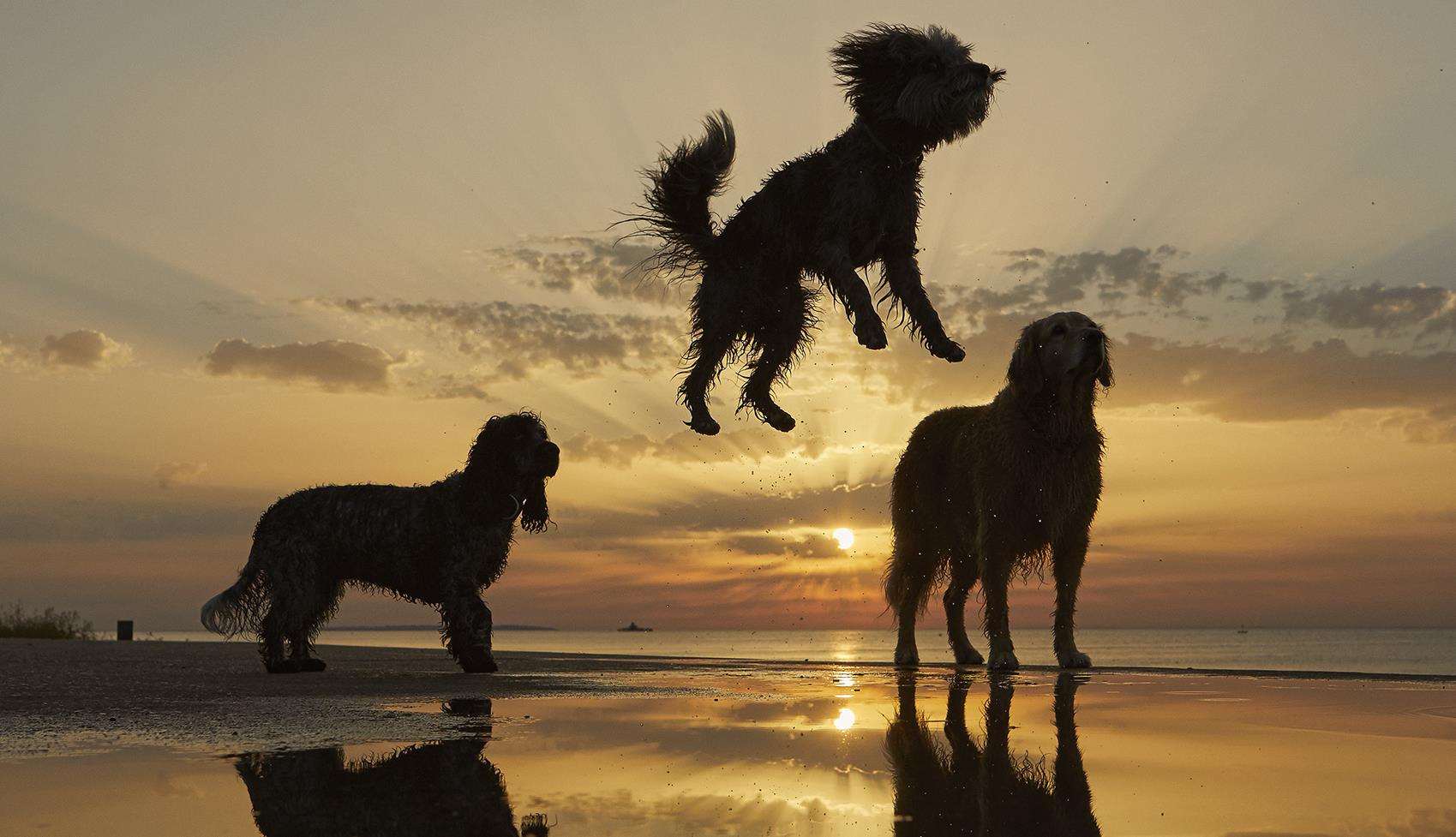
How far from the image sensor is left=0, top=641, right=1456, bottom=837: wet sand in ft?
10.7

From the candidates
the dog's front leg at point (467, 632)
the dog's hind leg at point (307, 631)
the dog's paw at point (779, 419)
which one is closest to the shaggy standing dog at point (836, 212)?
the dog's paw at point (779, 419)

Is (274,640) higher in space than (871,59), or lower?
lower

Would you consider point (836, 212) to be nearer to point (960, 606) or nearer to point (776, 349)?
point (776, 349)

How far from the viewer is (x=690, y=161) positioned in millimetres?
7020

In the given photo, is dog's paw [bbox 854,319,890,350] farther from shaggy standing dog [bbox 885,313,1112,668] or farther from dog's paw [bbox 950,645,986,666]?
dog's paw [bbox 950,645,986,666]

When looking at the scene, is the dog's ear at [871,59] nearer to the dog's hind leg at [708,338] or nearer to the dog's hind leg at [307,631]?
the dog's hind leg at [708,338]

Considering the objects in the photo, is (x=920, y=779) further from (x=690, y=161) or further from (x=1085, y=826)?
(x=690, y=161)

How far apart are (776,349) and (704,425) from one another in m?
0.63

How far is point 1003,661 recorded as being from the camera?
32.0 feet

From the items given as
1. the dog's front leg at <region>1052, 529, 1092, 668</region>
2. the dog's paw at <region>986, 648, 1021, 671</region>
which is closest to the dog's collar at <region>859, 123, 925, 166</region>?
the dog's paw at <region>986, 648, 1021, 671</region>

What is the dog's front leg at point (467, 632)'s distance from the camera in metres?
9.59

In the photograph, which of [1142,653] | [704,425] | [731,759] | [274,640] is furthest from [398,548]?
[1142,653]

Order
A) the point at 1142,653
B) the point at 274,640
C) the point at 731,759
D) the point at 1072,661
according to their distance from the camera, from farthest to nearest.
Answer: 1. the point at 1142,653
2. the point at 1072,661
3. the point at 274,640
4. the point at 731,759

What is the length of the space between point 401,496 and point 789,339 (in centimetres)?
439
